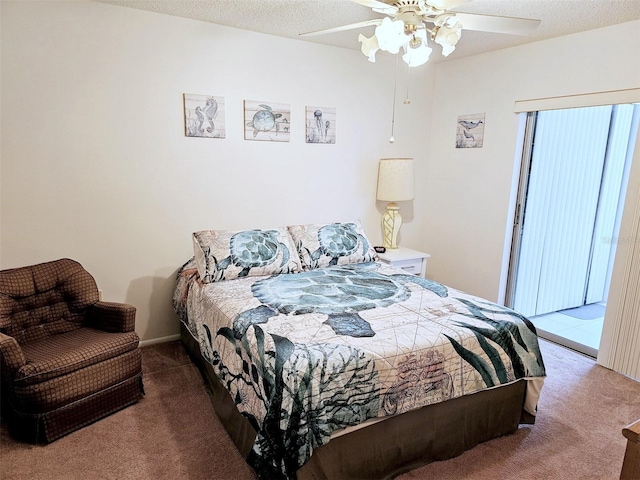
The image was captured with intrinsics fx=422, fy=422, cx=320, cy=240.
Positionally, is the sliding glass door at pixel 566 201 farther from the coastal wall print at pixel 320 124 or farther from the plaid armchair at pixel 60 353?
the plaid armchair at pixel 60 353

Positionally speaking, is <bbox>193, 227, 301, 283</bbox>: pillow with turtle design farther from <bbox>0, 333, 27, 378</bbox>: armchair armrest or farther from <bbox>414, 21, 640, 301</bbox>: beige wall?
<bbox>414, 21, 640, 301</bbox>: beige wall

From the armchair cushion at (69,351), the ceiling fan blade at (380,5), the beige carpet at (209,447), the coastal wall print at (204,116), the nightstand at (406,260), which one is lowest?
the beige carpet at (209,447)

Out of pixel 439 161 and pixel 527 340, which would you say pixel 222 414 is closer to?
pixel 527 340

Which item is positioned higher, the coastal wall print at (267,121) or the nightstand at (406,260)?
the coastal wall print at (267,121)

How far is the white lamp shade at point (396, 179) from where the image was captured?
12.8ft

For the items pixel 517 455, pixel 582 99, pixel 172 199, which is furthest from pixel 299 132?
pixel 517 455

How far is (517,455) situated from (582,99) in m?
2.54

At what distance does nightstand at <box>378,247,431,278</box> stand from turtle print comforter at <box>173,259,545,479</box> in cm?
100

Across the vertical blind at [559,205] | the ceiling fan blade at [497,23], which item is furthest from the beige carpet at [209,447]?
the ceiling fan blade at [497,23]

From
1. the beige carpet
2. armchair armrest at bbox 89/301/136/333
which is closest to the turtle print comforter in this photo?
the beige carpet

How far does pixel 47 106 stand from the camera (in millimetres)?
2748

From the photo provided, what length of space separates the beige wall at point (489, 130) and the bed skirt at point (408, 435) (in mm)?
1812

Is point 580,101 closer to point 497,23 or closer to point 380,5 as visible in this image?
point 497,23

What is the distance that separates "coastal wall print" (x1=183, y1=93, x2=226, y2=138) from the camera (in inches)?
126
